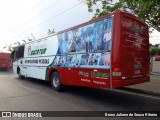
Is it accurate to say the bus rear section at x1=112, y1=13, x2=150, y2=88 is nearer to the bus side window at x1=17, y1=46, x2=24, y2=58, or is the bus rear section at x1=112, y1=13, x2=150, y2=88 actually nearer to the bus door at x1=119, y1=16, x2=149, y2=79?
the bus door at x1=119, y1=16, x2=149, y2=79

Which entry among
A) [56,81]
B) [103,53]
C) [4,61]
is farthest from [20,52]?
[4,61]

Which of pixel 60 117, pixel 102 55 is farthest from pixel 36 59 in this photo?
pixel 60 117

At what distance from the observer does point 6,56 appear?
32.7m

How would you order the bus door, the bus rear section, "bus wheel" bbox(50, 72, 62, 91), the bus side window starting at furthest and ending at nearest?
the bus side window
"bus wheel" bbox(50, 72, 62, 91)
the bus door
the bus rear section

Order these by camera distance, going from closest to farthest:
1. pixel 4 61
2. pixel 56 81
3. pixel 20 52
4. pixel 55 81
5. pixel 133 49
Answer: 1. pixel 133 49
2. pixel 56 81
3. pixel 55 81
4. pixel 20 52
5. pixel 4 61

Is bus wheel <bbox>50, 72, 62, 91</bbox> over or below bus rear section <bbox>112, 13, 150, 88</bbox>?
below

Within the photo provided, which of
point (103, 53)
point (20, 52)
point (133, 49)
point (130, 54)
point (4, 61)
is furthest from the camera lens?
point (4, 61)

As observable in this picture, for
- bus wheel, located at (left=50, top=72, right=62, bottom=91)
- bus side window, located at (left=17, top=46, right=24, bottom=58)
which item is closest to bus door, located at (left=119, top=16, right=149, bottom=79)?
bus wheel, located at (left=50, top=72, right=62, bottom=91)

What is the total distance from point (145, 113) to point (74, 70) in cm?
385

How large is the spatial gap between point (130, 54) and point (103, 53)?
107cm

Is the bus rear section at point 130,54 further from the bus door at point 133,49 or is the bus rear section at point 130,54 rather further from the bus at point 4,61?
the bus at point 4,61

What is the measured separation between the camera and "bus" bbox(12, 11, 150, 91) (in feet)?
26.1

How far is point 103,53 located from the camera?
27.1 feet

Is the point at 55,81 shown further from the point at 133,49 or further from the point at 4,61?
the point at 4,61
